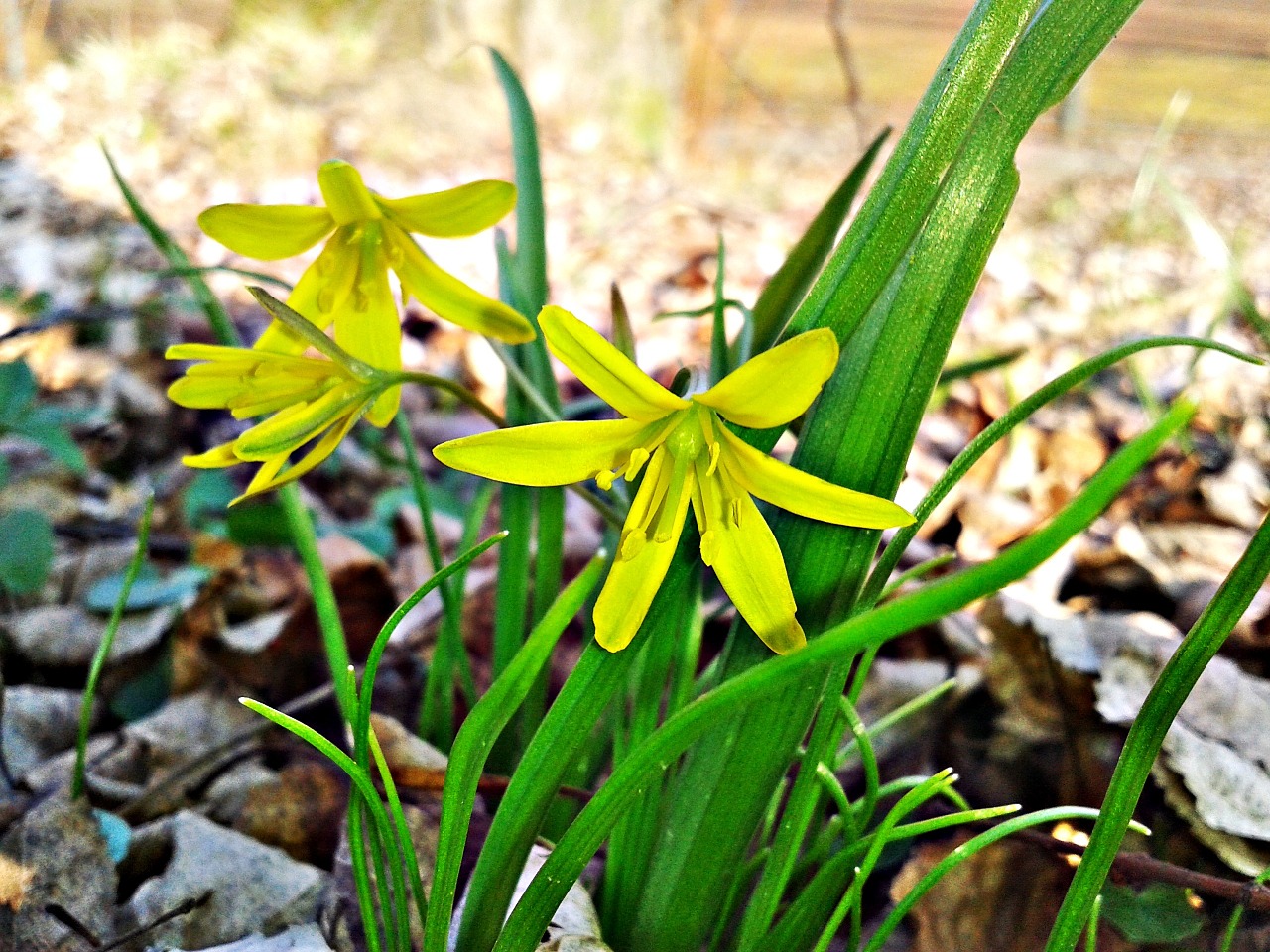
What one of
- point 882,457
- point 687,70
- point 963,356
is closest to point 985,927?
point 882,457

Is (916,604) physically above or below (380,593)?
above

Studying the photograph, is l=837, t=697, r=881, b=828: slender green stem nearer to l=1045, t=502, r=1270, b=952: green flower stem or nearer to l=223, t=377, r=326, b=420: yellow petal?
l=1045, t=502, r=1270, b=952: green flower stem

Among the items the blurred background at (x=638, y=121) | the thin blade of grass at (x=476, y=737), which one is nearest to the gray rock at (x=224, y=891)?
the thin blade of grass at (x=476, y=737)

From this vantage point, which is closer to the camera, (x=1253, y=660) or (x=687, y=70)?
(x=1253, y=660)

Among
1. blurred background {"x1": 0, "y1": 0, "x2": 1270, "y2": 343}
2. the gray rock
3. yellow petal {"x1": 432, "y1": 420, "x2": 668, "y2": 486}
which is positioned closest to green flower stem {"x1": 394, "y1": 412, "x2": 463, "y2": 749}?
the gray rock

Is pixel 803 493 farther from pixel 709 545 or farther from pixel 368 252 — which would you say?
pixel 368 252

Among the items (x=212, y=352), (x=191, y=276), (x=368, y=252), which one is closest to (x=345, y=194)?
(x=368, y=252)

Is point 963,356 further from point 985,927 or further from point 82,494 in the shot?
point 82,494

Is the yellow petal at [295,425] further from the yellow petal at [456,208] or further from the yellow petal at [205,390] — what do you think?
the yellow petal at [456,208]
